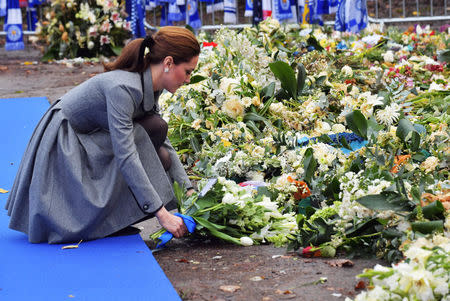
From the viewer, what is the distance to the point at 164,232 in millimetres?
2885

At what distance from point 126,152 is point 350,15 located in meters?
5.46

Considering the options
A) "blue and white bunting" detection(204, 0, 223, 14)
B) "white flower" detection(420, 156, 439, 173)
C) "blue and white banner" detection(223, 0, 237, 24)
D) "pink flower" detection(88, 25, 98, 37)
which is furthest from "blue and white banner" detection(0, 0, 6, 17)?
"white flower" detection(420, 156, 439, 173)

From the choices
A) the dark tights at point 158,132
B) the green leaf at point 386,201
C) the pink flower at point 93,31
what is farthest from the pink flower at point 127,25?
the green leaf at point 386,201

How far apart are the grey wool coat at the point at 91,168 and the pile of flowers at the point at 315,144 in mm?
275

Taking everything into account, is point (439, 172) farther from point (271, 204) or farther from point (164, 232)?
point (164, 232)

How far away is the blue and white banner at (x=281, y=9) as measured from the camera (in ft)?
28.1

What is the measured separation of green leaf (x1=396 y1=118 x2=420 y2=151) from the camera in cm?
313

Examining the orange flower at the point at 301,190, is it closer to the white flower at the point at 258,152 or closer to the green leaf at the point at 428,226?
the white flower at the point at 258,152

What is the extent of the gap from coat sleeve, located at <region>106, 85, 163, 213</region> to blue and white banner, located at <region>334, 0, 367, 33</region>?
17.6ft

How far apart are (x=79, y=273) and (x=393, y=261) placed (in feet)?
3.59

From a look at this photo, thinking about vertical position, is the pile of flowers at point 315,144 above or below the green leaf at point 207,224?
above

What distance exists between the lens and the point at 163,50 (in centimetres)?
287

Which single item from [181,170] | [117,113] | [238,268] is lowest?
[238,268]

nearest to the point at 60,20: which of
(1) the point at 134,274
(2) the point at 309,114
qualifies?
(2) the point at 309,114
